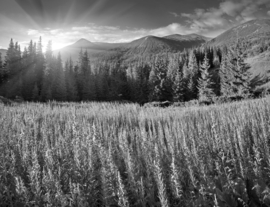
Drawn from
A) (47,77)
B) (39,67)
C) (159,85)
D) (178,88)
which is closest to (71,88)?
(47,77)

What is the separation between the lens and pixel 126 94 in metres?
61.4

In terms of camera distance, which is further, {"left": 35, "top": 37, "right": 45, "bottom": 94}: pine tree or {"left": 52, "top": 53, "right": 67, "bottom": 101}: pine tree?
{"left": 35, "top": 37, "right": 45, "bottom": 94}: pine tree

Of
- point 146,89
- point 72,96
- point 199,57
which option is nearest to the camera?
point 72,96

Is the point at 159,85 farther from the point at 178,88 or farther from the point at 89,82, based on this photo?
the point at 89,82

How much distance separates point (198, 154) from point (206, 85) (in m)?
46.1

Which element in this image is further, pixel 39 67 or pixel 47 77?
pixel 39 67

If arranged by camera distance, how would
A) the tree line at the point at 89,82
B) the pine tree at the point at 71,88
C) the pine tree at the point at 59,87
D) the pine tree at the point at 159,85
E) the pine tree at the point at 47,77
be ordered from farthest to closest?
the pine tree at the point at 159,85 → the pine tree at the point at 71,88 → the pine tree at the point at 59,87 → the tree line at the point at 89,82 → the pine tree at the point at 47,77

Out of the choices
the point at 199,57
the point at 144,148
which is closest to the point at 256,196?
the point at 144,148

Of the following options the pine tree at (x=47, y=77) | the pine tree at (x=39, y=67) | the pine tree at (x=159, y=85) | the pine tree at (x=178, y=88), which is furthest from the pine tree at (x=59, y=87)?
the pine tree at (x=178, y=88)

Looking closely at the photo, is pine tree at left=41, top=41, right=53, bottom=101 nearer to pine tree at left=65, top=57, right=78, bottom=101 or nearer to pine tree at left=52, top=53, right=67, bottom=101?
pine tree at left=52, top=53, right=67, bottom=101

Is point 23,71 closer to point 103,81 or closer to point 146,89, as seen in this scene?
point 103,81

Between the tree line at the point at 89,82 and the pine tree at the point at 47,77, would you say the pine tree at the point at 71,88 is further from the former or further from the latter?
the pine tree at the point at 47,77

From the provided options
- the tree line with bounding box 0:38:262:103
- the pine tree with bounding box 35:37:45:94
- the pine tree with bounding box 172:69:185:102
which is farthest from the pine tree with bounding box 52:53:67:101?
the pine tree with bounding box 172:69:185:102

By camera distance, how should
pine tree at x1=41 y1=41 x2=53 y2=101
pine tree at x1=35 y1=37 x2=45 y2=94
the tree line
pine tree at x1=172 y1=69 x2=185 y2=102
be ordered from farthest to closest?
pine tree at x1=172 y1=69 x2=185 y2=102
pine tree at x1=35 y1=37 x2=45 y2=94
the tree line
pine tree at x1=41 y1=41 x2=53 y2=101
